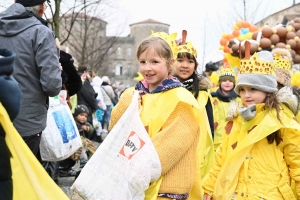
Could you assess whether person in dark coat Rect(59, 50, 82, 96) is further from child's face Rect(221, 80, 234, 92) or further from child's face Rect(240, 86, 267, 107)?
child's face Rect(221, 80, 234, 92)

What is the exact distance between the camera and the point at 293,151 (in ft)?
10.8

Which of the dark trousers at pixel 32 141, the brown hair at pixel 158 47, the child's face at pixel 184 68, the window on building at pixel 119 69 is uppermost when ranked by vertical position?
the brown hair at pixel 158 47

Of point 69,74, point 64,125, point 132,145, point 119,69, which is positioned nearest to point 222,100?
point 69,74

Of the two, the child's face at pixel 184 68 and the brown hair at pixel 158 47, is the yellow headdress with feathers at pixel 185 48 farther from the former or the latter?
the brown hair at pixel 158 47

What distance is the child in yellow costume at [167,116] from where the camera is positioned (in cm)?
280

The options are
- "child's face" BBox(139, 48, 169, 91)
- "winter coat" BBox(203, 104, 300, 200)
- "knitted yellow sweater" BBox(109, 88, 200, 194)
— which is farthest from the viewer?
"winter coat" BBox(203, 104, 300, 200)

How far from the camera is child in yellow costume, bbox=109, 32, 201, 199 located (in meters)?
2.80

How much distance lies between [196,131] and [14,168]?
1523 mm

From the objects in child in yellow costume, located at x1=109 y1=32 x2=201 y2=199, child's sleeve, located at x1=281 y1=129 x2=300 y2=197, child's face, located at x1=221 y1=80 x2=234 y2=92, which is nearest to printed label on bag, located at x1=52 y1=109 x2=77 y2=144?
child in yellow costume, located at x1=109 y1=32 x2=201 y2=199

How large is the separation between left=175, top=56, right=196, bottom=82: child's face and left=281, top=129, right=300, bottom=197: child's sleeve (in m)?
1.51

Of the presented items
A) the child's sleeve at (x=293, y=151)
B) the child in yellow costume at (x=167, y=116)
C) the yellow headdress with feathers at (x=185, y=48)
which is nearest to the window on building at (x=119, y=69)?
the yellow headdress with feathers at (x=185, y=48)

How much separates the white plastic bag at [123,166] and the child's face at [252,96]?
1.16 metres

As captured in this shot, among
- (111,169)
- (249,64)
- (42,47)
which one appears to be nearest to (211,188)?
(249,64)

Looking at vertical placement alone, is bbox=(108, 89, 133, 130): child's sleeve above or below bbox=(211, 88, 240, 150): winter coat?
above
